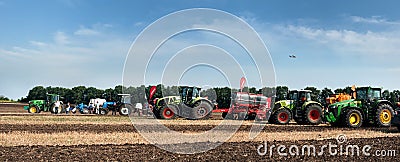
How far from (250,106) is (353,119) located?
8335 mm

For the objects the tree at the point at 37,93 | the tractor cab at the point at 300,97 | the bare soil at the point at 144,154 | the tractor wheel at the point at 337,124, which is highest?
the tree at the point at 37,93

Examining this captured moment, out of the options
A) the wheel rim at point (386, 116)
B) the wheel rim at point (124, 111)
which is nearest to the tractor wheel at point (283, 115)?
the wheel rim at point (386, 116)

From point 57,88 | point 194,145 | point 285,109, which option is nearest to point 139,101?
point 285,109

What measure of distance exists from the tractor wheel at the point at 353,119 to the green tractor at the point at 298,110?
7.84 feet

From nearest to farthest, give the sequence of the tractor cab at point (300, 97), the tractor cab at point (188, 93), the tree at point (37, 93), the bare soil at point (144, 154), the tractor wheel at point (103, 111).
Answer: the bare soil at point (144, 154)
the tractor cab at point (300, 97)
the tractor cab at point (188, 93)
the tractor wheel at point (103, 111)
the tree at point (37, 93)

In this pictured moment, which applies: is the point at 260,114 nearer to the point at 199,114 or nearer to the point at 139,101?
the point at 199,114

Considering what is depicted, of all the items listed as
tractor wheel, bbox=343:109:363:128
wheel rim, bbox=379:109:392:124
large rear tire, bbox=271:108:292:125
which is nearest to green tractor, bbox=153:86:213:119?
large rear tire, bbox=271:108:292:125

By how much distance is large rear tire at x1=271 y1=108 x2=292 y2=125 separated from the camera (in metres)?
23.7

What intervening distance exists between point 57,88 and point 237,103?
357 feet

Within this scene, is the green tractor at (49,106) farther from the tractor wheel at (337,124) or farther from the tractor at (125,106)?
the tractor wheel at (337,124)

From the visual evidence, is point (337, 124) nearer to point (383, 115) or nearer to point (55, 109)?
point (383, 115)

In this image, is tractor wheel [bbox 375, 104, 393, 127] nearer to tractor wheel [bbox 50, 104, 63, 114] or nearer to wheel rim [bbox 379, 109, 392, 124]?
wheel rim [bbox 379, 109, 392, 124]

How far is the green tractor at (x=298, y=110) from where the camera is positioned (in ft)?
75.8

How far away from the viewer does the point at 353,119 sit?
2067cm
